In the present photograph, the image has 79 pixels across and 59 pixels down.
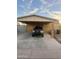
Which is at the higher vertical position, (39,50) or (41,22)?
(41,22)

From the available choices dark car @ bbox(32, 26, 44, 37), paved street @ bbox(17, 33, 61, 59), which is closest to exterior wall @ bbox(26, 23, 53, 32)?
dark car @ bbox(32, 26, 44, 37)

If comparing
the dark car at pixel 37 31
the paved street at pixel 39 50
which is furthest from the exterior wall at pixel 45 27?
the paved street at pixel 39 50

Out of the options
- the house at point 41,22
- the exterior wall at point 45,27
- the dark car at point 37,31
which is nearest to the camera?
the house at point 41,22

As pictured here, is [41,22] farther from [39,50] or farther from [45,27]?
[39,50]

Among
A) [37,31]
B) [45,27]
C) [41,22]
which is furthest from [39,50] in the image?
[37,31]

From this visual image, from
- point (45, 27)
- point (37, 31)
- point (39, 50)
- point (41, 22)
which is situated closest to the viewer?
point (39, 50)

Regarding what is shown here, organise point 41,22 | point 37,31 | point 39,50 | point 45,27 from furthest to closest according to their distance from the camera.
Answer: point 37,31 < point 45,27 < point 41,22 < point 39,50

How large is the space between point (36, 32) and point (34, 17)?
1972 mm

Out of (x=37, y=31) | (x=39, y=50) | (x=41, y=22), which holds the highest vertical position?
(x=41, y=22)

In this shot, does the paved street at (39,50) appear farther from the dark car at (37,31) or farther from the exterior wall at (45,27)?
the exterior wall at (45,27)

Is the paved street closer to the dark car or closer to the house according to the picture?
the dark car
